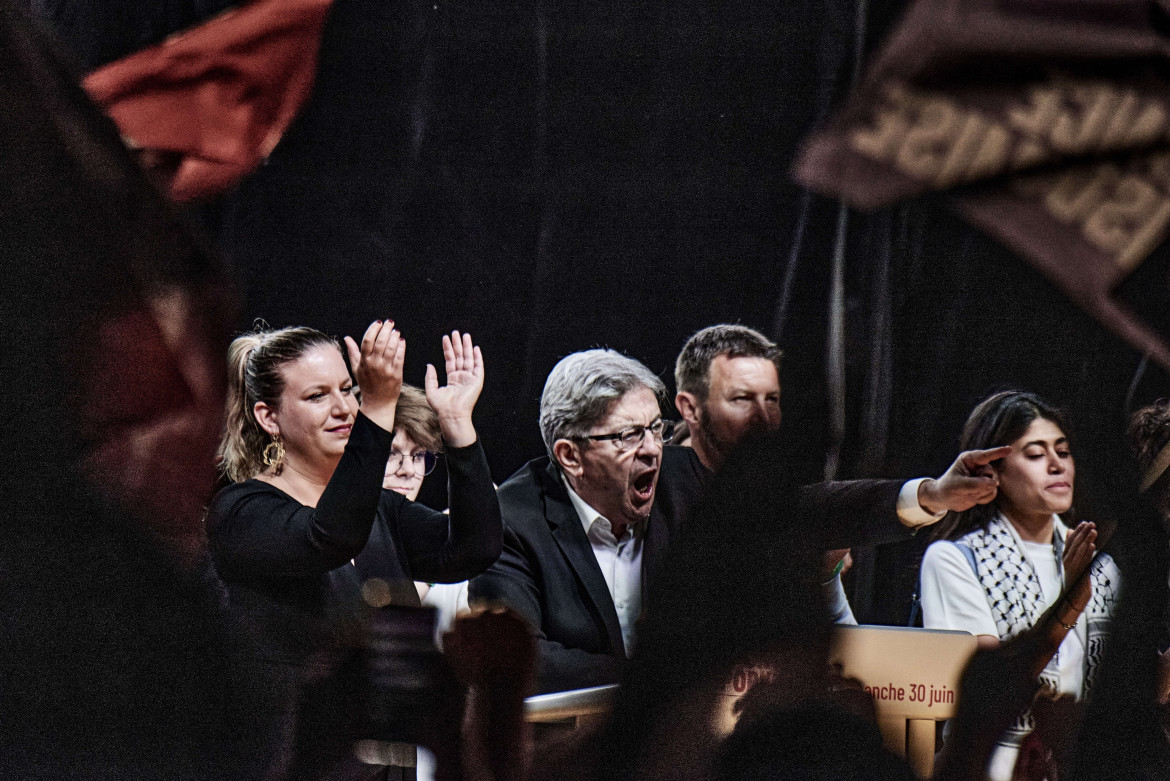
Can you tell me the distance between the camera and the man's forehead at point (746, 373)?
11.1 feet

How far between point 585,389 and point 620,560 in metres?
0.48

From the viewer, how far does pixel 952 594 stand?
335 cm

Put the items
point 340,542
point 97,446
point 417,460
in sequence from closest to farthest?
1. point 340,542
2. point 417,460
3. point 97,446

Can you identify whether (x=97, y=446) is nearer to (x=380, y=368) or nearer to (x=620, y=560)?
(x=380, y=368)

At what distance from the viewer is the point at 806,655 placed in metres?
3.30

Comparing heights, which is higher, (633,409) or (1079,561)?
(633,409)

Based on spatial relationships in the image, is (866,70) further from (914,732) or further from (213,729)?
(213,729)

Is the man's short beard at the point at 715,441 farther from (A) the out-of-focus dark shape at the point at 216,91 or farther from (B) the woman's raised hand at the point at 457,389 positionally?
(A) the out-of-focus dark shape at the point at 216,91

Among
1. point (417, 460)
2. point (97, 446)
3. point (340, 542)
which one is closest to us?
point (340, 542)

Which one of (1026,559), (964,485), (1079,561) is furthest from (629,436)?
(1079,561)

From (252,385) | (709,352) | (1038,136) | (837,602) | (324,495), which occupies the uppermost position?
(1038,136)

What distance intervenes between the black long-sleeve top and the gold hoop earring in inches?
2.2

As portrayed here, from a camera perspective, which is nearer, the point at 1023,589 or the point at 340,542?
the point at 340,542

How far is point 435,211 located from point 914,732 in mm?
1959
